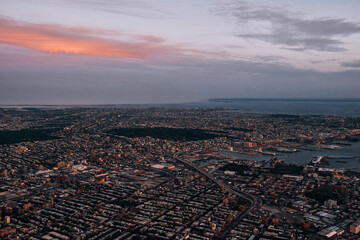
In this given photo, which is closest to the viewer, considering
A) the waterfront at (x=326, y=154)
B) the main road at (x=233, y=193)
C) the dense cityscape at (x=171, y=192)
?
the main road at (x=233, y=193)

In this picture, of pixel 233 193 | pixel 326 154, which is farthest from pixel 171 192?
pixel 326 154

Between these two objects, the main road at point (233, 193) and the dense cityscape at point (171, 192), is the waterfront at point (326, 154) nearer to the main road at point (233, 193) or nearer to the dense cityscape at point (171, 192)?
the dense cityscape at point (171, 192)

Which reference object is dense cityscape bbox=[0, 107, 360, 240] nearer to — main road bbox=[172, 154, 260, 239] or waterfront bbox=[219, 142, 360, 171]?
main road bbox=[172, 154, 260, 239]

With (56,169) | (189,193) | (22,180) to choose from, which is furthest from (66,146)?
(189,193)

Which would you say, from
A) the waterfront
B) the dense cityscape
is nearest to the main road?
the dense cityscape

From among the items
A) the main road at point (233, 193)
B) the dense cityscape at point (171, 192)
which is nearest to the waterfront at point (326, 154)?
the dense cityscape at point (171, 192)

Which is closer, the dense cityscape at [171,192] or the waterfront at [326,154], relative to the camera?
the dense cityscape at [171,192]

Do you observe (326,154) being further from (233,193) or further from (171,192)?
(171,192)

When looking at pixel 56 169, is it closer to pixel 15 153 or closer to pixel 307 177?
pixel 15 153
